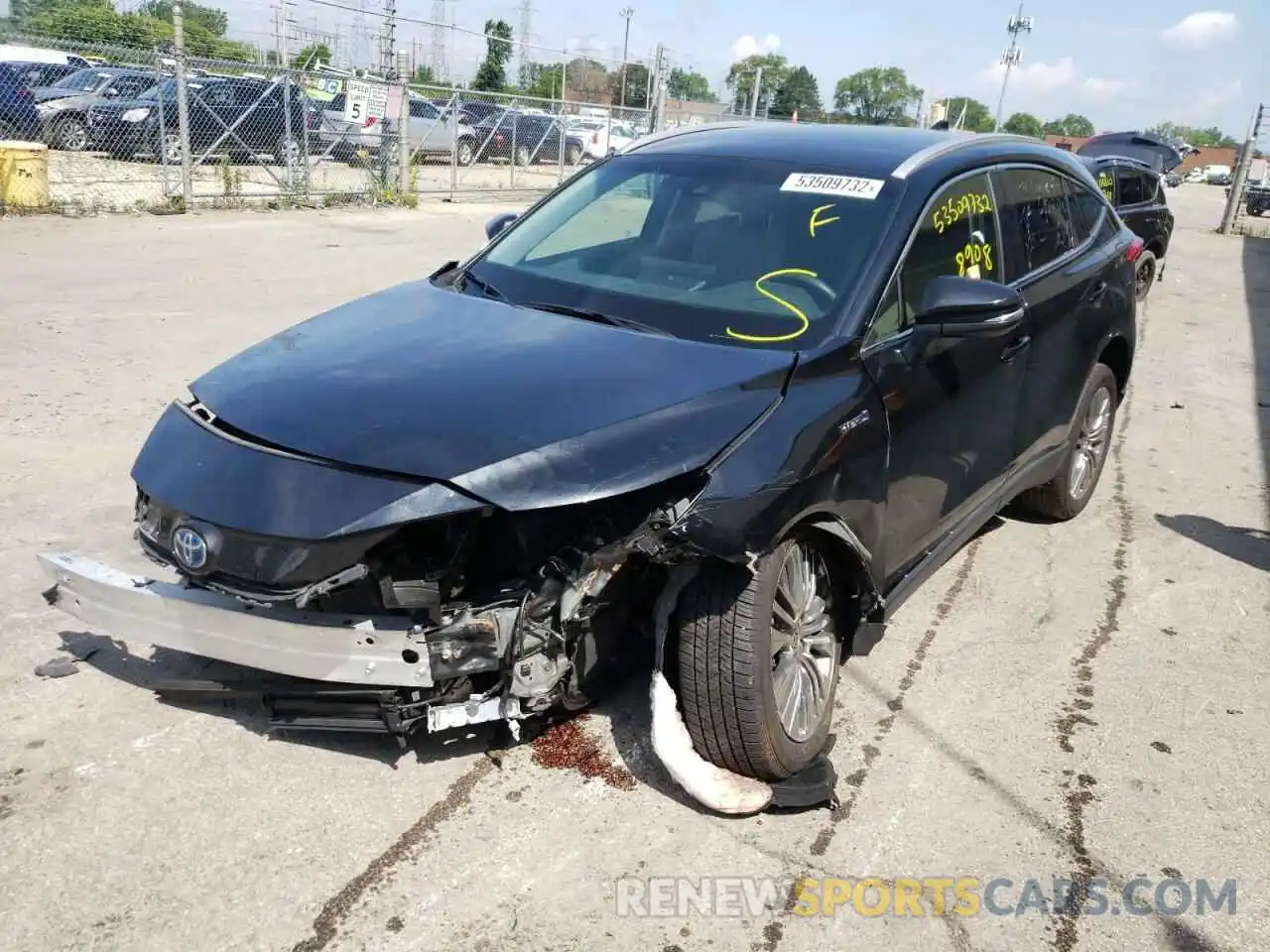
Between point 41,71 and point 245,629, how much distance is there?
19440 millimetres

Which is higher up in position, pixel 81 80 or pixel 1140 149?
pixel 1140 149

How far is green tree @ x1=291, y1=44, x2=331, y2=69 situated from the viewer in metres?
23.9

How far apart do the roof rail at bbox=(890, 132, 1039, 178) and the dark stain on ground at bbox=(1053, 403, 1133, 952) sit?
1.96 metres

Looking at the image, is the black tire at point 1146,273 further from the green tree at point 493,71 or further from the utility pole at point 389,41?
the green tree at point 493,71

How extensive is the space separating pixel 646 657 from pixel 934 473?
4.00 ft

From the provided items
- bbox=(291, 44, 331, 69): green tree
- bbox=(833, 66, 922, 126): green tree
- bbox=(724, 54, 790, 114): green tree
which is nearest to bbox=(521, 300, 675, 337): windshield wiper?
bbox=(291, 44, 331, 69): green tree

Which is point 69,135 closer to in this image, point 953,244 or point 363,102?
point 363,102

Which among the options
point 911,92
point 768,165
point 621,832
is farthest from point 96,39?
point 911,92

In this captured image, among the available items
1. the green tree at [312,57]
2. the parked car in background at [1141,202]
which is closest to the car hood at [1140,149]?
the parked car in background at [1141,202]

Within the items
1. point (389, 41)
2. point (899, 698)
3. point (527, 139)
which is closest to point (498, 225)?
point (899, 698)

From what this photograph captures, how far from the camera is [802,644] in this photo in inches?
127

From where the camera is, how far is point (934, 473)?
3676mm

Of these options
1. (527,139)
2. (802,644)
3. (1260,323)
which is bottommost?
(802,644)

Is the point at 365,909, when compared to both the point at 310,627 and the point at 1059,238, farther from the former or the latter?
the point at 1059,238
